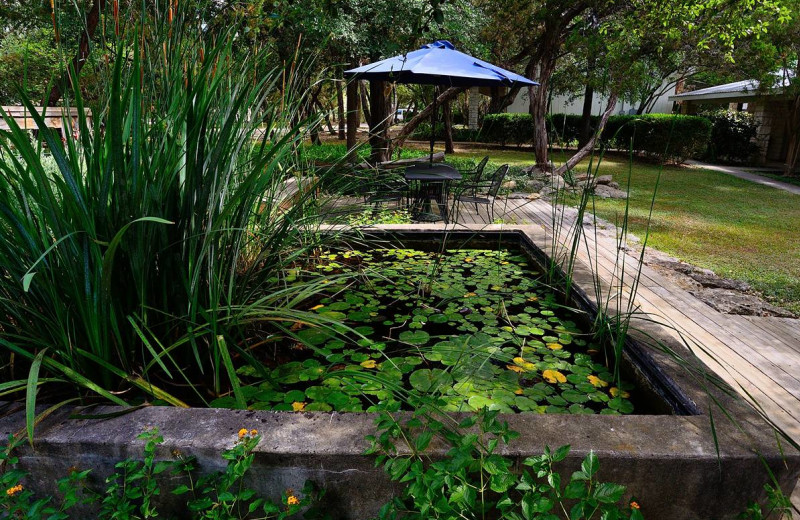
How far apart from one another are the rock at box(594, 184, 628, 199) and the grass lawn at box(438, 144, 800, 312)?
0.22m

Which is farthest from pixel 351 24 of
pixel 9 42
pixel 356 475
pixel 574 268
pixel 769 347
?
pixel 9 42

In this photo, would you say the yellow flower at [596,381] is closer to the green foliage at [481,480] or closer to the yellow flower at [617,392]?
the yellow flower at [617,392]

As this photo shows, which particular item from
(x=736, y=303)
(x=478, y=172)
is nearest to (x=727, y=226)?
(x=478, y=172)

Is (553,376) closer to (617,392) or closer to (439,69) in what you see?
(617,392)

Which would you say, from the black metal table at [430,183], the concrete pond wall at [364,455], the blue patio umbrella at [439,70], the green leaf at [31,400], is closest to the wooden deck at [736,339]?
the concrete pond wall at [364,455]

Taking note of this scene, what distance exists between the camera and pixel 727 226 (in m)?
6.05

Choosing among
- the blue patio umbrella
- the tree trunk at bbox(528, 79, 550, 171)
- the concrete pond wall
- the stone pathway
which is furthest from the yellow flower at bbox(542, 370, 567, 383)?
the stone pathway

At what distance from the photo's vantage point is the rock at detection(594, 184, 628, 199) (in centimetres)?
792

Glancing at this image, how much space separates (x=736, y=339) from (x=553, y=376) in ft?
5.29

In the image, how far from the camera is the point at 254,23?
2879 millimetres

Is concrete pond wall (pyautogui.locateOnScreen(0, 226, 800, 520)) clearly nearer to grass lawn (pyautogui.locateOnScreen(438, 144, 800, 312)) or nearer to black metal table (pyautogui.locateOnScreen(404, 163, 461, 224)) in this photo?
grass lawn (pyautogui.locateOnScreen(438, 144, 800, 312))

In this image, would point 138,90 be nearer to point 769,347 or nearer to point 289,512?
point 289,512

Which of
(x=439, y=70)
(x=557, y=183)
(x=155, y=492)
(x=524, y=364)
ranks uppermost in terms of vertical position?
(x=439, y=70)

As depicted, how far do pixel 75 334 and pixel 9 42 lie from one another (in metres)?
19.3
